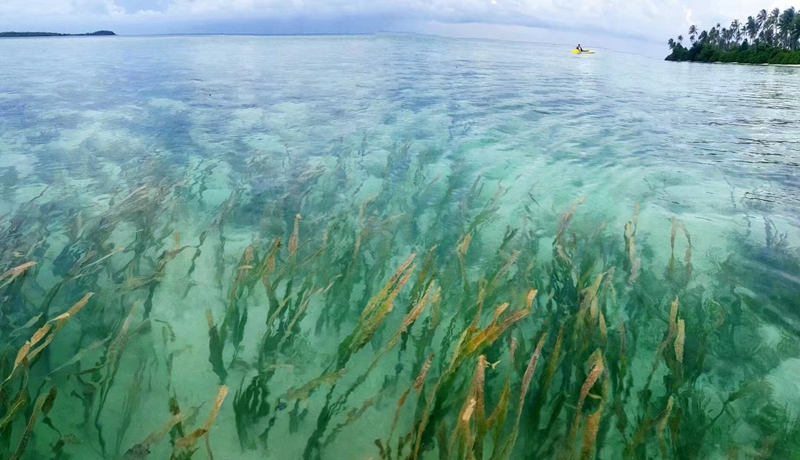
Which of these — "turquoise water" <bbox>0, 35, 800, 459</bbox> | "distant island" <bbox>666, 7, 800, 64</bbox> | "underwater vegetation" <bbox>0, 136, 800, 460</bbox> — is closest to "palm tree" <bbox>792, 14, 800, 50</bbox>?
"distant island" <bbox>666, 7, 800, 64</bbox>

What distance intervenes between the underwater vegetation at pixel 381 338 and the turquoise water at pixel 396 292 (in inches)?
0.9

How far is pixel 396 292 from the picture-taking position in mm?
2494

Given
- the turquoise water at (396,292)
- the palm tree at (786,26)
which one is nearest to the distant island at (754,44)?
the palm tree at (786,26)

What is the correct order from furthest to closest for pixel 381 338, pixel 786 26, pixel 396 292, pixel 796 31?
pixel 786 26, pixel 796 31, pixel 381 338, pixel 396 292

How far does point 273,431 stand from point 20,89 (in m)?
18.3

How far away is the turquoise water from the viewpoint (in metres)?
2.54

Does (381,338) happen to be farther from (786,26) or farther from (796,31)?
(786,26)

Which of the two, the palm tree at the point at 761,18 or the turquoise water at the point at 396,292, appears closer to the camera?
the turquoise water at the point at 396,292

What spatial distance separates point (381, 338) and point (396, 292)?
41.8 inches

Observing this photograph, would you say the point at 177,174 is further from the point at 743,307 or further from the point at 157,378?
the point at 743,307

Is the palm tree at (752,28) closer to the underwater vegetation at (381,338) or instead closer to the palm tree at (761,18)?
the palm tree at (761,18)

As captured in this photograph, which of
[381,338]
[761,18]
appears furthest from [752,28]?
[381,338]

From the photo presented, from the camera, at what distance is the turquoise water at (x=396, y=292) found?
8.35ft

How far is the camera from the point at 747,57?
2381 inches
